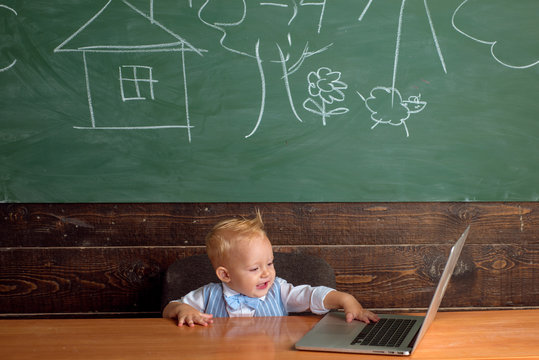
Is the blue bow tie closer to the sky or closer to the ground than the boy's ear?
closer to the ground

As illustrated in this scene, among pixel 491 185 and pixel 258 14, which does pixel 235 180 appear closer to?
pixel 258 14

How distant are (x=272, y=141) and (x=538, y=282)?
1.28 metres

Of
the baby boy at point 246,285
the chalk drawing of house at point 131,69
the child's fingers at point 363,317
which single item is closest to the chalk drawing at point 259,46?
the chalk drawing of house at point 131,69

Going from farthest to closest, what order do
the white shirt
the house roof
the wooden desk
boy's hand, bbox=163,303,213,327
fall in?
the house roof < the white shirt < boy's hand, bbox=163,303,213,327 < the wooden desk

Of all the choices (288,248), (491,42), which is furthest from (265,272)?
(491,42)

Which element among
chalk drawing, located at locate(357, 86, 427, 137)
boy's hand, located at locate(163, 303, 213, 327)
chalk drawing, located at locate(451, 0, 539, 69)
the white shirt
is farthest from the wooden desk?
chalk drawing, located at locate(451, 0, 539, 69)

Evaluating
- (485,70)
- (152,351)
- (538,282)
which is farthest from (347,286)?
(152,351)

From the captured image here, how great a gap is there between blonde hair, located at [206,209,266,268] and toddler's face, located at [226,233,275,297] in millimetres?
19

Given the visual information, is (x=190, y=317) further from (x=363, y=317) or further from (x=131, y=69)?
(x=131, y=69)

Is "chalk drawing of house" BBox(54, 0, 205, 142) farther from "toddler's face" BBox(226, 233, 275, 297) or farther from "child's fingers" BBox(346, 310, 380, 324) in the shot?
"child's fingers" BBox(346, 310, 380, 324)

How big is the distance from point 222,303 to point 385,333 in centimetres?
62

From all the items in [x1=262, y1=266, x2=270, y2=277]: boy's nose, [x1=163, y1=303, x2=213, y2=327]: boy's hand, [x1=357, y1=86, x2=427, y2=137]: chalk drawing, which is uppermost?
[x1=357, y1=86, x2=427, y2=137]: chalk drawing

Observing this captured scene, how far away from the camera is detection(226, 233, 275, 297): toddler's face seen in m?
1.78

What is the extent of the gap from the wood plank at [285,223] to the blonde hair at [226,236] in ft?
1.72
